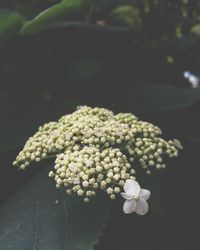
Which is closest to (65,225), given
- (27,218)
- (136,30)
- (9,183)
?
(27,218)

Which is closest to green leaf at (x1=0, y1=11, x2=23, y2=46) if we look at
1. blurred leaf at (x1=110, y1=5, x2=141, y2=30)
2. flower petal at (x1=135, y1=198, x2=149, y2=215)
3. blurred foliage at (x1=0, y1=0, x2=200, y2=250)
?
blurred foliage at (x1=0, y1=0, x2=200, y2=250)

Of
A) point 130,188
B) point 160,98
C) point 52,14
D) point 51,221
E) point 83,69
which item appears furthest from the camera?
point 83,69

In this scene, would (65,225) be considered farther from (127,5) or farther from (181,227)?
(127,5)

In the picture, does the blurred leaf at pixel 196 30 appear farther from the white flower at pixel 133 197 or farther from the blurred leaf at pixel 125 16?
the white flower at pixel 133 197

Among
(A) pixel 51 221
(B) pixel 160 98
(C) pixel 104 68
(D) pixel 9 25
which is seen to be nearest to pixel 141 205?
(A) pixel 51 221

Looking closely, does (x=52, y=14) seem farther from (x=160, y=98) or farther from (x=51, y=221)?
(x=51, y=221)

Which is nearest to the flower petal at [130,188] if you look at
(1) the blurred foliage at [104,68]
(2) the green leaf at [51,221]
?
(2) the green leaf at [51,221]
